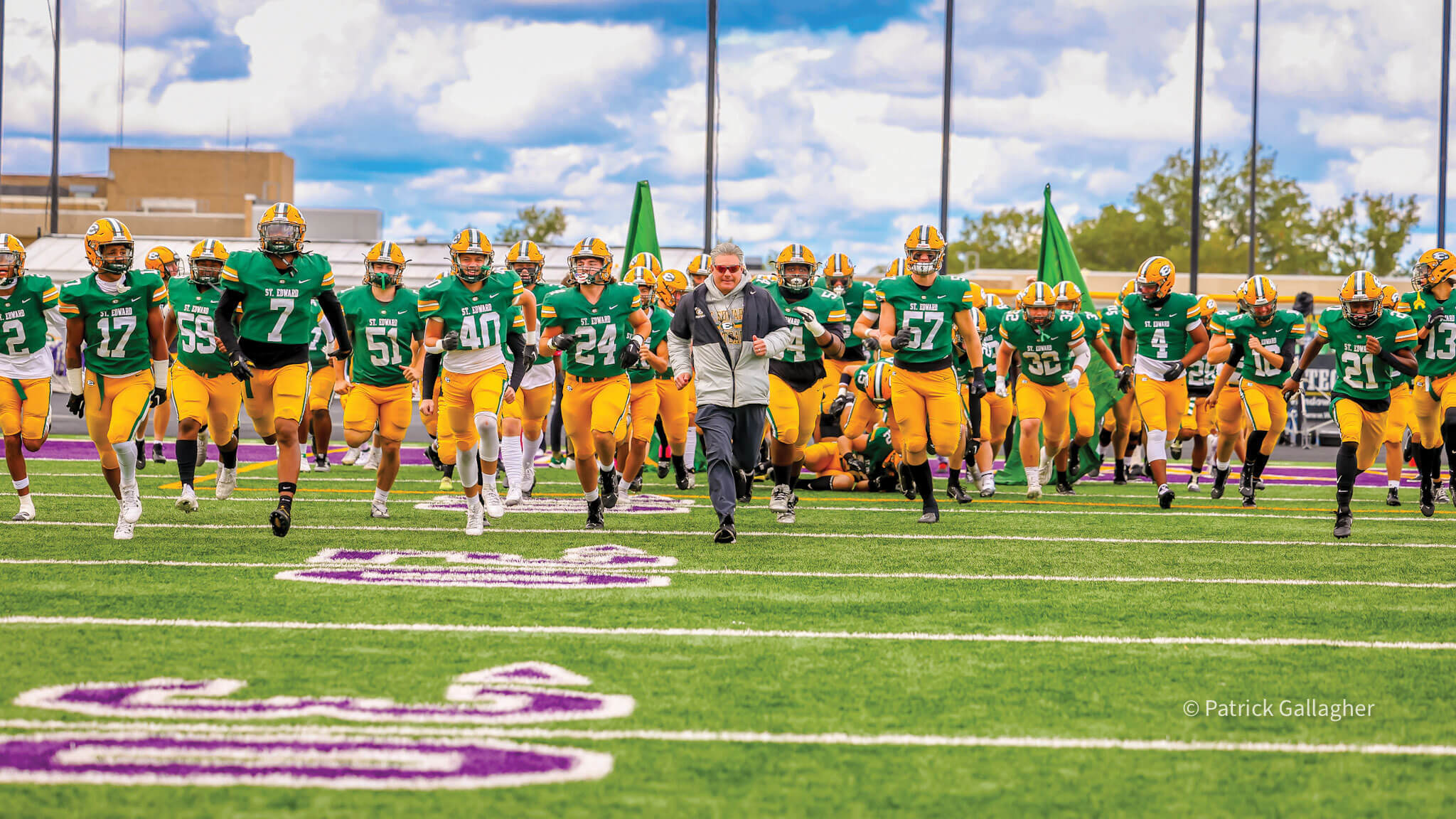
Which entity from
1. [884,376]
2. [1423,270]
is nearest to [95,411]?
[884,376]

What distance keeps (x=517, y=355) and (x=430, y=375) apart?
1.89 feet

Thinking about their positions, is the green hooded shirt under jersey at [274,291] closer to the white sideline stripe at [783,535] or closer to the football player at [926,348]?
the white sideline stripe at [783,535]

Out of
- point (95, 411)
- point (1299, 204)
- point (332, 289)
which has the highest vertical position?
point (1299, 204)

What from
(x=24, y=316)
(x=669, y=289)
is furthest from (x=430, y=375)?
(x=669, y=289)

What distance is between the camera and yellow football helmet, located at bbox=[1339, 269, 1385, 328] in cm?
1051

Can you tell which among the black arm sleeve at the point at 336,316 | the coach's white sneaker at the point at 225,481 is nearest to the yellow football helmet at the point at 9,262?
the black arm sleeve at the point at 336,316

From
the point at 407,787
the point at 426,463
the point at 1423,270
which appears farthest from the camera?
the point at 426,463

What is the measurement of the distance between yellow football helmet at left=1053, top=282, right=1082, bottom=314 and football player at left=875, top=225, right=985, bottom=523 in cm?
250

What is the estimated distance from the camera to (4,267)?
930 centimetres

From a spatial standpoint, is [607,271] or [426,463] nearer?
[607,271]

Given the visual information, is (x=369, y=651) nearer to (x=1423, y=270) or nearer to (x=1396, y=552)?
(x=1396, y=552)

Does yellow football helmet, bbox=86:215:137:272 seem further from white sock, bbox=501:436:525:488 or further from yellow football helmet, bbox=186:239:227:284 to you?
white sock, bbox=501:436:525:488

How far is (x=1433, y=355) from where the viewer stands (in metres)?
11.2

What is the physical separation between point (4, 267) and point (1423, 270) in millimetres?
10719
